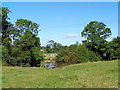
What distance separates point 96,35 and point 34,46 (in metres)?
19.0

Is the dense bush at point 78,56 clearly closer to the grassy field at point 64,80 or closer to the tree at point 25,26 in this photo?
the tree at point 25,26

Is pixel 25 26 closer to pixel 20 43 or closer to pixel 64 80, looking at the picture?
pixel 20 43

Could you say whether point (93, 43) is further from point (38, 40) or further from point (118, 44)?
point (38, 40)

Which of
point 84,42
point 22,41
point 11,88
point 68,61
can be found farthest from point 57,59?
point 11,88

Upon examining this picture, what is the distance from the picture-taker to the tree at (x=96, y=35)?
4766cm

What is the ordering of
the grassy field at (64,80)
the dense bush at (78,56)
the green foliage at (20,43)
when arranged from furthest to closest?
the dense bush at (78,56)
the green foliage at (20,43)
the grassy field at (64,80)

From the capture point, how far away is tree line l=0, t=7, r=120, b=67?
32.4 meters

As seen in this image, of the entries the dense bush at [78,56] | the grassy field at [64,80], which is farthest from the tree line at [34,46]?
the grassy field at [64,80]

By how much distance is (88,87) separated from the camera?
711 cm

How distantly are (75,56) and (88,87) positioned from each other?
36543 mm

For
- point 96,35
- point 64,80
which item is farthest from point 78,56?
point 64,80

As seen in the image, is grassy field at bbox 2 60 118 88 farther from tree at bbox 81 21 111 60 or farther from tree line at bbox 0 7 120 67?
tree at bbox 81 21 111 60

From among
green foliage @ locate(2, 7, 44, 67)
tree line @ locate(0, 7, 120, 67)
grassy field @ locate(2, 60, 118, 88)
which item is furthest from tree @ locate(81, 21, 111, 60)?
grassy field @ locate(2, 60, 118, 88)

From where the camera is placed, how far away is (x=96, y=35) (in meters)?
47.9
